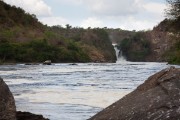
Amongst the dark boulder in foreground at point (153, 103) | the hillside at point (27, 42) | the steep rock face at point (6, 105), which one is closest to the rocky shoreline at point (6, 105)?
the steep rock face at point (6, 105)

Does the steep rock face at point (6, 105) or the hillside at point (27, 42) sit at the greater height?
the hillside at point (27, 42)

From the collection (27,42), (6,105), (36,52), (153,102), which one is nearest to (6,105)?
(6,105)

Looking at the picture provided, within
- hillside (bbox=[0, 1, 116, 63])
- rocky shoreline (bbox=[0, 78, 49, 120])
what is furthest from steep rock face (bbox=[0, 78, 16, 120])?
hillside (bbox=[0, 1, 116, 63])

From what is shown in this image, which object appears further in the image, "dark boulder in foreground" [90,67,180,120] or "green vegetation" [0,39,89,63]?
"green vegetation" [0,39,89,63]

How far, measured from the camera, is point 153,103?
9.40m

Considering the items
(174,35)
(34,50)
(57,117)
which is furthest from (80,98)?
(34,50)

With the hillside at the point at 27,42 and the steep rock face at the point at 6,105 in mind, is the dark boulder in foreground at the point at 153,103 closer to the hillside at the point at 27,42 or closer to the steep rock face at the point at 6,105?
the steep rock face at the point at 6,105

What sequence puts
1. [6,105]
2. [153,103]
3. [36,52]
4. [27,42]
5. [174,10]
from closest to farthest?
[153,103]
[6,105]
[174,10]
[36,52]
[27,42]

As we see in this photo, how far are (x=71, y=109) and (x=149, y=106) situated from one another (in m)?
13.4

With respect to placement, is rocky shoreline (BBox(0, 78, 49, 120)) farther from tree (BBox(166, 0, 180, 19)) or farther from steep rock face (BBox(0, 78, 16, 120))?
tree (BBox(166, 0, 180, 19))

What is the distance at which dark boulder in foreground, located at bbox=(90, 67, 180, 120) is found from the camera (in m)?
9.12

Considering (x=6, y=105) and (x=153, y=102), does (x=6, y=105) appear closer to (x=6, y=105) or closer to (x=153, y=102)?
(x=6, y=105)

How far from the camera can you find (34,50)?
13550cm

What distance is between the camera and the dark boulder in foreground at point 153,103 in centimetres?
912
